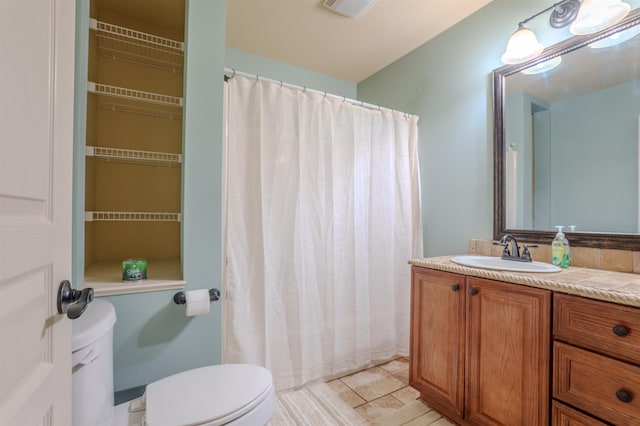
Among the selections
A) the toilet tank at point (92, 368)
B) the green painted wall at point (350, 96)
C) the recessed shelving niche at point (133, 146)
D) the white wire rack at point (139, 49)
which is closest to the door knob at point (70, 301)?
the toilet tank at point (92, 368)

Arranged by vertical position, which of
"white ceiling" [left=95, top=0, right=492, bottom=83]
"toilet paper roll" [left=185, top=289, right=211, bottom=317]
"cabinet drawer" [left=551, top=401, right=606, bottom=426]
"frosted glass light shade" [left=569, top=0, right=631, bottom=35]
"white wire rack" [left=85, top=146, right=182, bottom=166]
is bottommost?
"cabinet drawer" [left=551, top=401, right=606, bottom=426]

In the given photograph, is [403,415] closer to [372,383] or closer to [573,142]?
[372,383]

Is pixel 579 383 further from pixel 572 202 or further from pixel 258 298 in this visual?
pixel 258 298

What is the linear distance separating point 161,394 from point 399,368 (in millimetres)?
1644

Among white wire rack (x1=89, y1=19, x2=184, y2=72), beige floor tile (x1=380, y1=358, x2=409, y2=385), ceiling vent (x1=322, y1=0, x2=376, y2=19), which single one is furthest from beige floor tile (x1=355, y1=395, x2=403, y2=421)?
ceiling vent (x1=322, y1=0, x2=376, y2=19)

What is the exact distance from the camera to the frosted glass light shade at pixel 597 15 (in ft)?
4.36

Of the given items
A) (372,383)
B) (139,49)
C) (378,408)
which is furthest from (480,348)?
(139,49)

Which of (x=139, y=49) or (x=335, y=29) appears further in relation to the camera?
(x=335, y=29)

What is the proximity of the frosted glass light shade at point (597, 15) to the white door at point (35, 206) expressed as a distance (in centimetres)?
206

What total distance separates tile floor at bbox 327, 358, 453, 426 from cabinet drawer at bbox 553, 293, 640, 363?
0.86m

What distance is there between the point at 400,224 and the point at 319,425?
1.41 meters

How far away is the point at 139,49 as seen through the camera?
1.77 meters

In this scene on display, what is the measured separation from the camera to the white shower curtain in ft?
5.49

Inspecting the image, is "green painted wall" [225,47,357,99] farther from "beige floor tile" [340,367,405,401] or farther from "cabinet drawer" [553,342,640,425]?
"cabinet drawer" [553,342,640,425]
